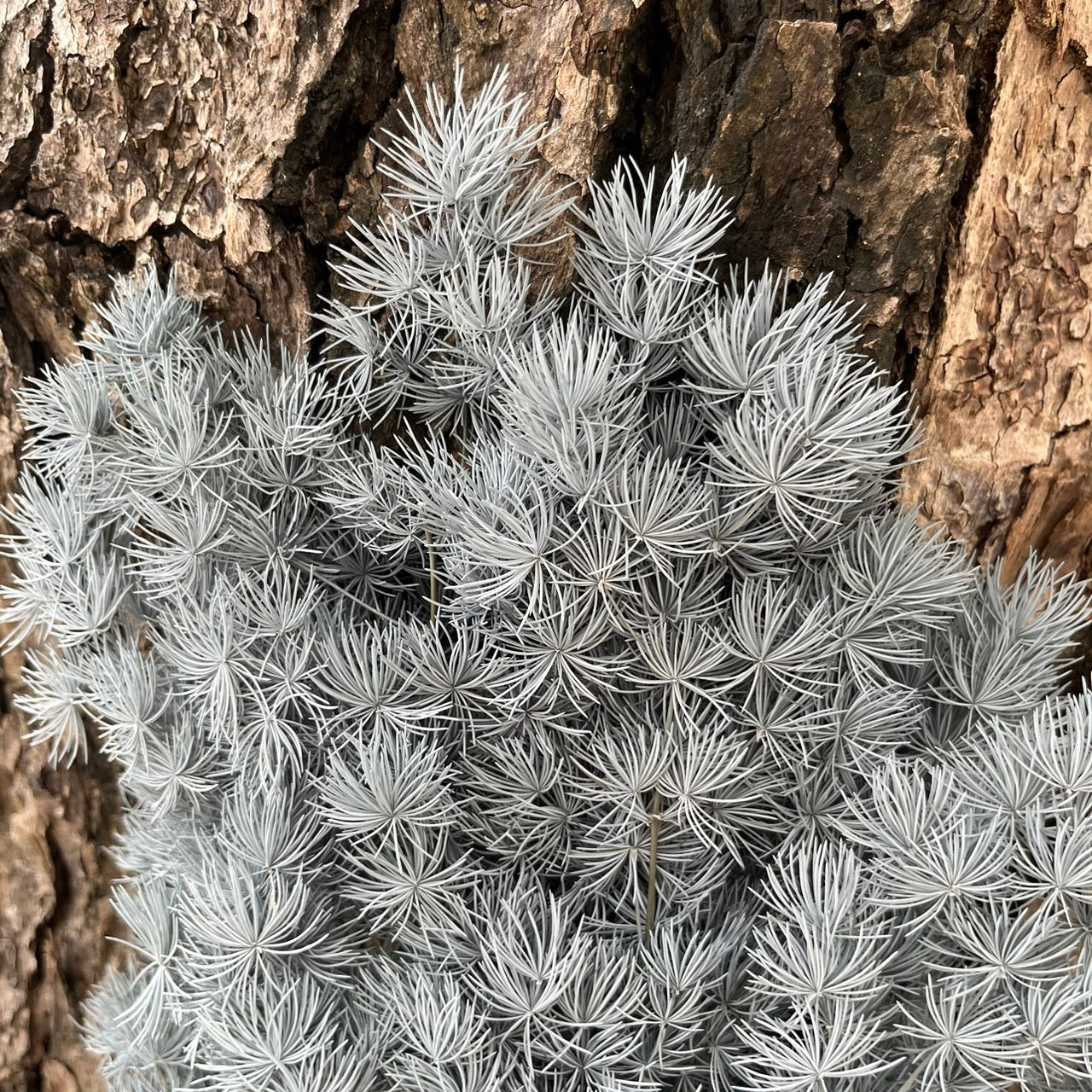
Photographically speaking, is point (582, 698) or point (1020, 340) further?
point (1020, 340)

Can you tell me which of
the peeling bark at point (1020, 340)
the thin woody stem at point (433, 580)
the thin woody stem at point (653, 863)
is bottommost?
the thin woody stem at point (653, 863)

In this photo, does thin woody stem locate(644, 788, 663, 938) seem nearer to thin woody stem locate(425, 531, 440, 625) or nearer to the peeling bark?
thin woody stem locate(425, 531, 440, 625)

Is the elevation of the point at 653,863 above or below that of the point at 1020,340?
below

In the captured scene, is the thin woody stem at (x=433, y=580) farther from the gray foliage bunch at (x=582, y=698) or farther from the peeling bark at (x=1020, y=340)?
the peeling bark at (x=1020, y=340)

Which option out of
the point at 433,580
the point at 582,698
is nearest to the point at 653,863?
the point at 582,698

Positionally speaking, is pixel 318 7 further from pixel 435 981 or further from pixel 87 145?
pixel 435 981

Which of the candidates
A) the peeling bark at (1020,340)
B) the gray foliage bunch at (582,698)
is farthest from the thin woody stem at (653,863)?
the peeling bark at (1020,340)

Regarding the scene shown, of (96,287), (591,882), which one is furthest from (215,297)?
(591,882)

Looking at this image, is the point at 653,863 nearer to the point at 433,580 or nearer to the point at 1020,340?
the point at 433,580
